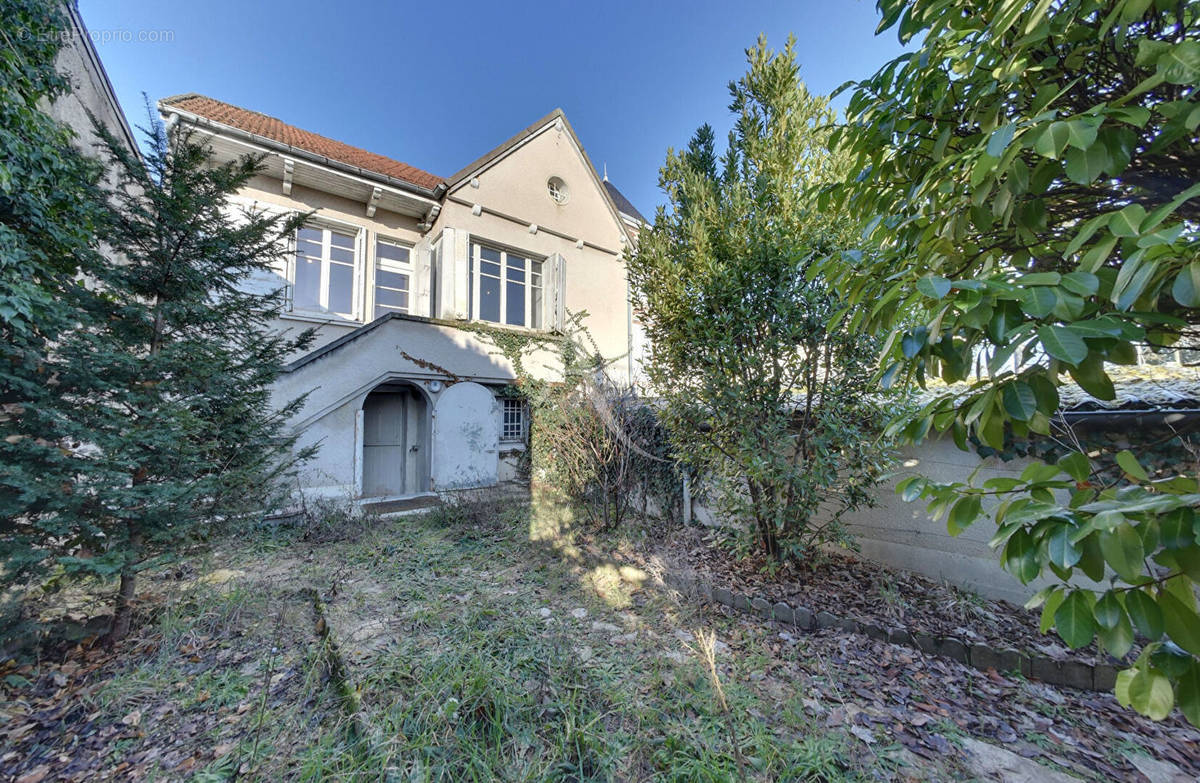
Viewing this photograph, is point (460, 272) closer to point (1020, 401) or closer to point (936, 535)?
point (936, 535)

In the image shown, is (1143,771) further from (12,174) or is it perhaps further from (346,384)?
(346,384)

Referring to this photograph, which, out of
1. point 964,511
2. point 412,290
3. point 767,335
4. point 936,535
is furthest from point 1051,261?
point 412,290

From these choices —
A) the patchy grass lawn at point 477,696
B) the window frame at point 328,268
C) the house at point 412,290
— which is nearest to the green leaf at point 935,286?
the patchy grass lawn at point 477,696

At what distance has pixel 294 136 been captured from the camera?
30.6 feet

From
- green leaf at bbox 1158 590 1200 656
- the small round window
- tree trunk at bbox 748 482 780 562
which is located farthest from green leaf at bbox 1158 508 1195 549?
the small round window

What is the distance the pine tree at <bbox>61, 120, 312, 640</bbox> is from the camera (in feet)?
9.53

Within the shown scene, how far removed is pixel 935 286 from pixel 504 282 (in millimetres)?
9956

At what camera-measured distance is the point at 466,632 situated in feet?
10.7

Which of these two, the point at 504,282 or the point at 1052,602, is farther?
the point at 504,282

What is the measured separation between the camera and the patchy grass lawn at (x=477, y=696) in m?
2.10

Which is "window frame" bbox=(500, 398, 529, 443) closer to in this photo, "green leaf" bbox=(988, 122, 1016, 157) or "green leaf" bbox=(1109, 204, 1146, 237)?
"green leaf" bbox=(988, 122, 1016, 157)

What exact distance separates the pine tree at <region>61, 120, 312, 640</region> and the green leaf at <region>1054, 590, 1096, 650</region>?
4666 millimetres

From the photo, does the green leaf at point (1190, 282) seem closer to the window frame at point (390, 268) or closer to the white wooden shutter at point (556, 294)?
the window frame at point (390, 268)

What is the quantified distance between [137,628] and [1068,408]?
7899 millimetres
